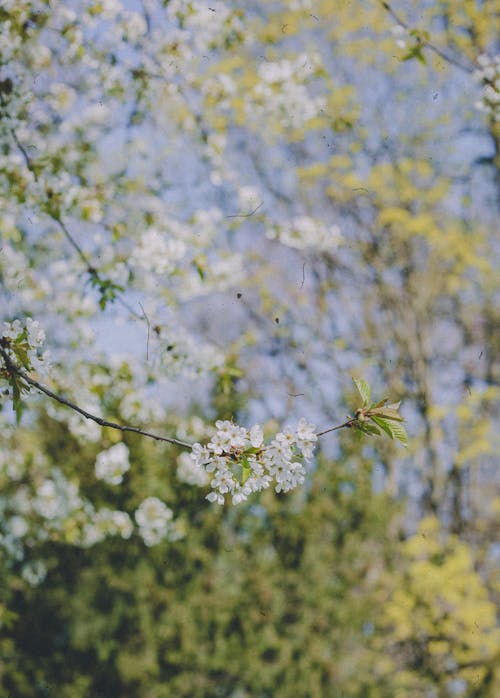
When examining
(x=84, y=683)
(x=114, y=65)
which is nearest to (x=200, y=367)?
(x=114, y=65)

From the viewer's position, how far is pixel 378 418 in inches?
61.2

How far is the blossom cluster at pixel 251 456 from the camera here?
1.52 m

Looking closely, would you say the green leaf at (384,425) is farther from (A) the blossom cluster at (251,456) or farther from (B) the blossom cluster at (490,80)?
(B) the blossom cluster at (490,80)

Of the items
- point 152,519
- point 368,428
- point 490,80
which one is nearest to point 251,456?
point 368,428

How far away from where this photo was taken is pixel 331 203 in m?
7.23

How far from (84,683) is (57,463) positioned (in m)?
1.71

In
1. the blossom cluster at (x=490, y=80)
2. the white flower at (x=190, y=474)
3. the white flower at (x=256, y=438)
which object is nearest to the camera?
the white flower at (x=256, y=438)

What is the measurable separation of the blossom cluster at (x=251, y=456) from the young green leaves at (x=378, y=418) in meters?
0.13

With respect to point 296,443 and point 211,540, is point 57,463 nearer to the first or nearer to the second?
point 211,540

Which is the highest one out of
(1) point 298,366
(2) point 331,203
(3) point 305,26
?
(3) point 305,26

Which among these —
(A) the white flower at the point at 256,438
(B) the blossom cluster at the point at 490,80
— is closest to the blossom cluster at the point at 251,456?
(A) the white flower at the point at 256,438

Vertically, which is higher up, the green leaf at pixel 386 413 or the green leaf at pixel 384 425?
the green leaf at pixel 386 413

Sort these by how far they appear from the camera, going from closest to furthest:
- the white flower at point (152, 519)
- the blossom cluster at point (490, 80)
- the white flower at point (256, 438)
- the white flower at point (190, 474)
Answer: the white flower at point (256, 438), the blossom cluster at point (490, 80), the white flower at point (152, 519), the white flower at point (190, 474)

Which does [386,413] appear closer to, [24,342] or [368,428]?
[368,428]
